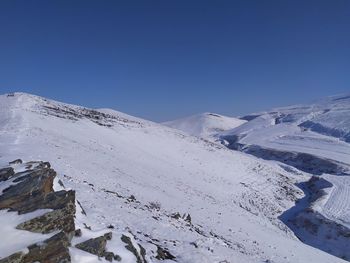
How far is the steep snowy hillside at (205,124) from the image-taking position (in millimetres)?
166625

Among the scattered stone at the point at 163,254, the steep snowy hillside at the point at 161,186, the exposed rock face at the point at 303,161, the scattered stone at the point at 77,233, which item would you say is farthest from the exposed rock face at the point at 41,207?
the exposed rock face at the point at 303,161

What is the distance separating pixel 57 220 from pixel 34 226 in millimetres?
792

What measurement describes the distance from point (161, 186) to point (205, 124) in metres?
143

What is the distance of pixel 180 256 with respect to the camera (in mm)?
16750

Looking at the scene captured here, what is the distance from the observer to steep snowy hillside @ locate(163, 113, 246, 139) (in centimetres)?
16662

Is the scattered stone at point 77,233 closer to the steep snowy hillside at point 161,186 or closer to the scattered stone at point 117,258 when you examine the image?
the steep snowy hillside at point 161,186

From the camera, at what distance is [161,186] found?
3344cm

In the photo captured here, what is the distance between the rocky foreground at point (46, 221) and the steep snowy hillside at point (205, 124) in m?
143

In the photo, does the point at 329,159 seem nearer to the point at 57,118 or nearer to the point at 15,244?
the point at 57,118

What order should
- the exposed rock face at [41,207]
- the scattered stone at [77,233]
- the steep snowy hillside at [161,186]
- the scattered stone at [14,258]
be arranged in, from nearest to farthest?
the scattered stone at [14,258], the exposed rock face at [41,207], the scattered stone at [77,233], the steep snowy hillside at [161,186]

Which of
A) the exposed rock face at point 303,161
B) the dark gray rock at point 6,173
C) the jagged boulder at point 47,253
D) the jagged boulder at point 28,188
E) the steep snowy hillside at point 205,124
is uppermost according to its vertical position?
the steep snowy hillside at point 205,124

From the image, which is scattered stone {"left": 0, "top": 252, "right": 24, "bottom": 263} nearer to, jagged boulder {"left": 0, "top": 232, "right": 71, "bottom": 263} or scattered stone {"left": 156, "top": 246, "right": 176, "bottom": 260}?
jagged boulder {"left": 0, "top": 232, "right": 71, "bottom": 263}

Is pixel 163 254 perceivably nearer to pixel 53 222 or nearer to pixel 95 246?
pixel 95 246

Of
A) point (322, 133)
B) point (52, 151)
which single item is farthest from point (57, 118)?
point (322, 133)
